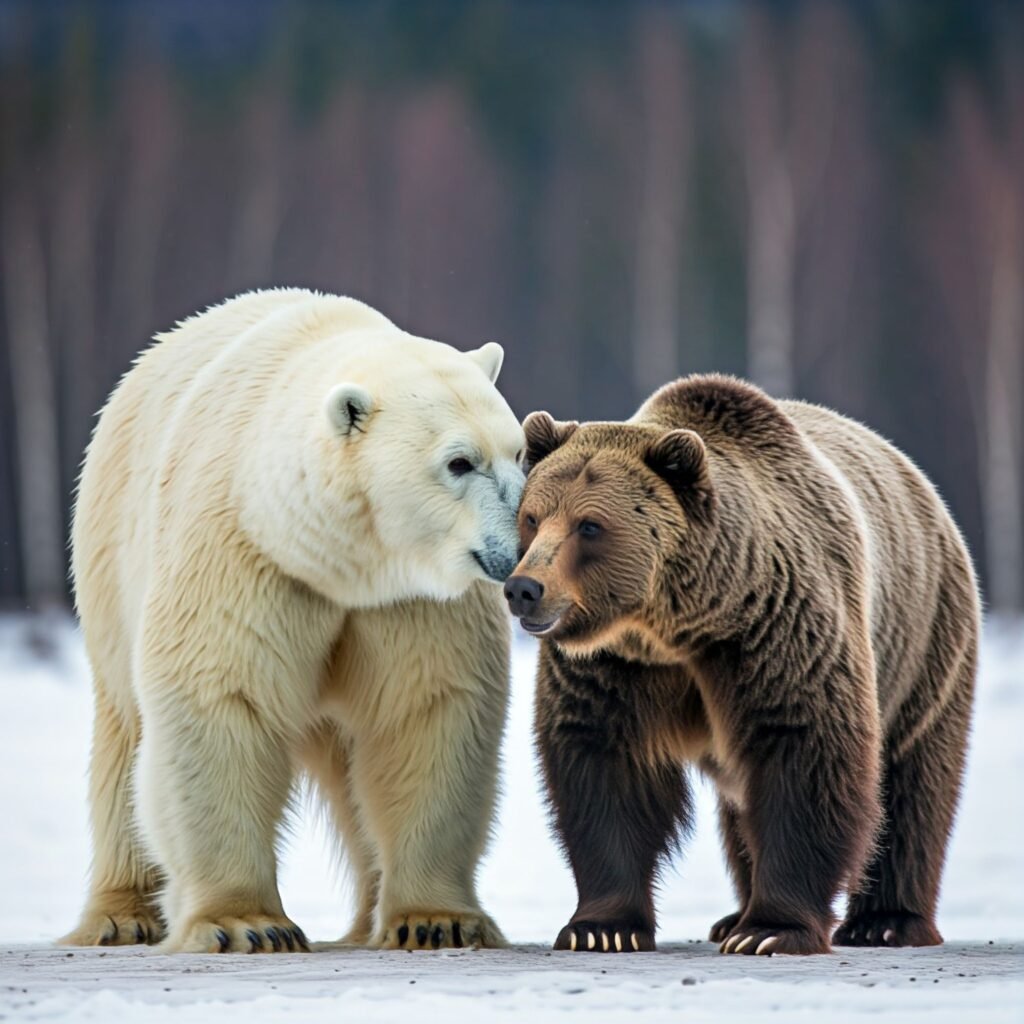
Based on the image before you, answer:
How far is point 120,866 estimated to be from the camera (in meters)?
6.69

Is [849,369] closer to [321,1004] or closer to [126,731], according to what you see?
[126,731]

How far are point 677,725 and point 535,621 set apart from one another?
680 mm

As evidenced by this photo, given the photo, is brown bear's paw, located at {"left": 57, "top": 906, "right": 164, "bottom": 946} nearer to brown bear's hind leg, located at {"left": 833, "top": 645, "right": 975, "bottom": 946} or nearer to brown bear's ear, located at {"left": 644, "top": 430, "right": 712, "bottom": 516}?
brown bear's hind leg, located at {"left": 833, "top": 645, "right": 975, "bottom": 946}

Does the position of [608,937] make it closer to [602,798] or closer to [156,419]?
[602,798]

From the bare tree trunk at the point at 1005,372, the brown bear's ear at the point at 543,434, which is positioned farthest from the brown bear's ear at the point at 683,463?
the bare tree trunk at the point at 1005,372

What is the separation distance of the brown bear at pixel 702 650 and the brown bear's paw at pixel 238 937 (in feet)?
2.69

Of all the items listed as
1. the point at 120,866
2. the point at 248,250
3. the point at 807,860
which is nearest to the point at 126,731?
the point at 120,866

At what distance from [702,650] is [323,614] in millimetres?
1142

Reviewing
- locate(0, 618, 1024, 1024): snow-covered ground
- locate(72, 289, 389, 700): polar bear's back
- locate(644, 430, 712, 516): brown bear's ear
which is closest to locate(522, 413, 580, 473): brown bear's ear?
locate(644, 430, 712, 516): brown bear's ear

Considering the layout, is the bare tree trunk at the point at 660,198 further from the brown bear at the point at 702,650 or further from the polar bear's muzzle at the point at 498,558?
the polar bear's muzzle at the point at 498,558

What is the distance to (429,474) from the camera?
5539 millimetres

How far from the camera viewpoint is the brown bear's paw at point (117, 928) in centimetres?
651

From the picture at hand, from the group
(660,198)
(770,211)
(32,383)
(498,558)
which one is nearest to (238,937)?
(498,558)

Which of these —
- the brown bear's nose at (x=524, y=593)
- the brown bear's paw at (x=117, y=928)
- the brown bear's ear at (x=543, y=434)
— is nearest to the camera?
the brown bear's nose at (x=524, y=593)
